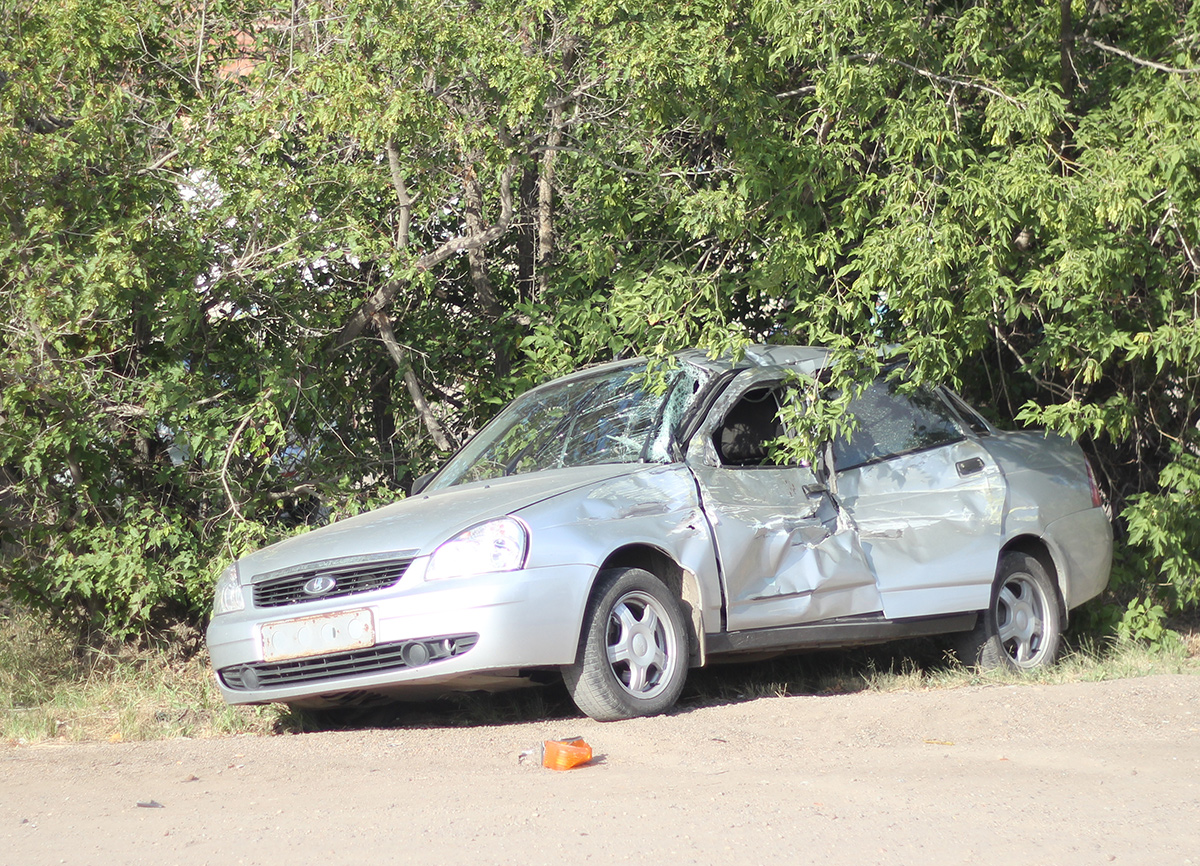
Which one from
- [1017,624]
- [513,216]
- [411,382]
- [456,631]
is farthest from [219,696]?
[1017,624]

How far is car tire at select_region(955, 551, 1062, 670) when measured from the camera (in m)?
7.26

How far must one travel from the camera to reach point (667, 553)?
19.2 ft

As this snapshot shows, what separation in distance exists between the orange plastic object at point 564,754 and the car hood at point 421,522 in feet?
3.51

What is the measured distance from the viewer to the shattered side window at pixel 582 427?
647cm

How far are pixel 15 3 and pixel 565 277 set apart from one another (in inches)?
147

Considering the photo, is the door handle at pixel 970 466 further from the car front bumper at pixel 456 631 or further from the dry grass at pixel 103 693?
the dry grass at pixel 103 693

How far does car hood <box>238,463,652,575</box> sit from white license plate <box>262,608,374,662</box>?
0.27 m

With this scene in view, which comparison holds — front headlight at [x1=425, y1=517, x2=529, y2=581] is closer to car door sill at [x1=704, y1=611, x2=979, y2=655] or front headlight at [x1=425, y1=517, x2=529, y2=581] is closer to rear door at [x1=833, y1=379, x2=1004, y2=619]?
car door sill at [x1=704, y1=611, x2=979, y2=655]

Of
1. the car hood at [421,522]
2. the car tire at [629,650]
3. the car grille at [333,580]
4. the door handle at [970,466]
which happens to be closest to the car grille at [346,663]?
the car grille at [333,580]

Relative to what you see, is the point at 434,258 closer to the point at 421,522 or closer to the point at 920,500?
the point at 421,522

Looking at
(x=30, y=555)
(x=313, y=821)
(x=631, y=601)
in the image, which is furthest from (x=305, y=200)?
(x=313, y=821)

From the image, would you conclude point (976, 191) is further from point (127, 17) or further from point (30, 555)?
point (30, 555)

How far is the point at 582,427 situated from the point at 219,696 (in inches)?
104

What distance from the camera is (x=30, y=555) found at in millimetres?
7973
